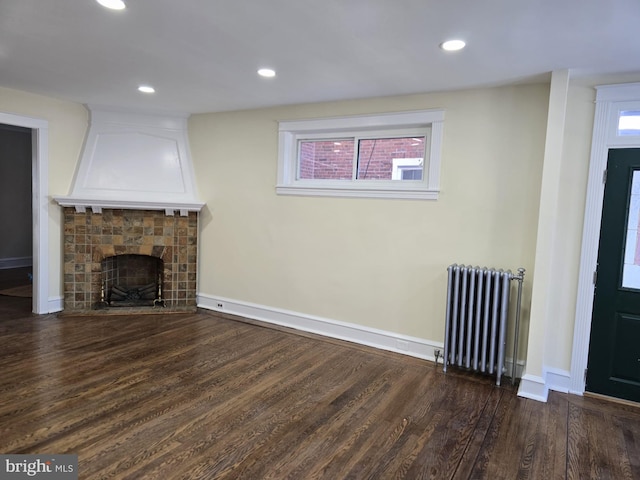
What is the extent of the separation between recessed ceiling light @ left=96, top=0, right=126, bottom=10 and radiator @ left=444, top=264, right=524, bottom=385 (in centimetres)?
298

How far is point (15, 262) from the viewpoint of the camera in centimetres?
745

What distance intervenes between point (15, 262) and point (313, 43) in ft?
24.8

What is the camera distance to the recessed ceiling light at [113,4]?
2.19 metres

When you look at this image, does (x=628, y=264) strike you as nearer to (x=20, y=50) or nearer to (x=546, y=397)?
(x=546, y=397)

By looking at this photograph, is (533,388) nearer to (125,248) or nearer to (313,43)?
(313,43)

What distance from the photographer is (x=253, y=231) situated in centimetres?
485

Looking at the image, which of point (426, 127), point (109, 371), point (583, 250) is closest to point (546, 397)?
point (583, 250)

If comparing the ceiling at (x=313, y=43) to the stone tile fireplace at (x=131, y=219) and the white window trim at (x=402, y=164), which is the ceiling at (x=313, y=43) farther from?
the stone tile fireplace at (x=131, y=219)

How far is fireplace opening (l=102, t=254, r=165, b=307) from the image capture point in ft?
17.0

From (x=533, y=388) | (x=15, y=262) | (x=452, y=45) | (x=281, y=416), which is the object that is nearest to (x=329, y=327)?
(x=281, y=416)

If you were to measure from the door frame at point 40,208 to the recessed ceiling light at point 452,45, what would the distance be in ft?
14.1

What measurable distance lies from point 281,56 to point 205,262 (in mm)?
3110
